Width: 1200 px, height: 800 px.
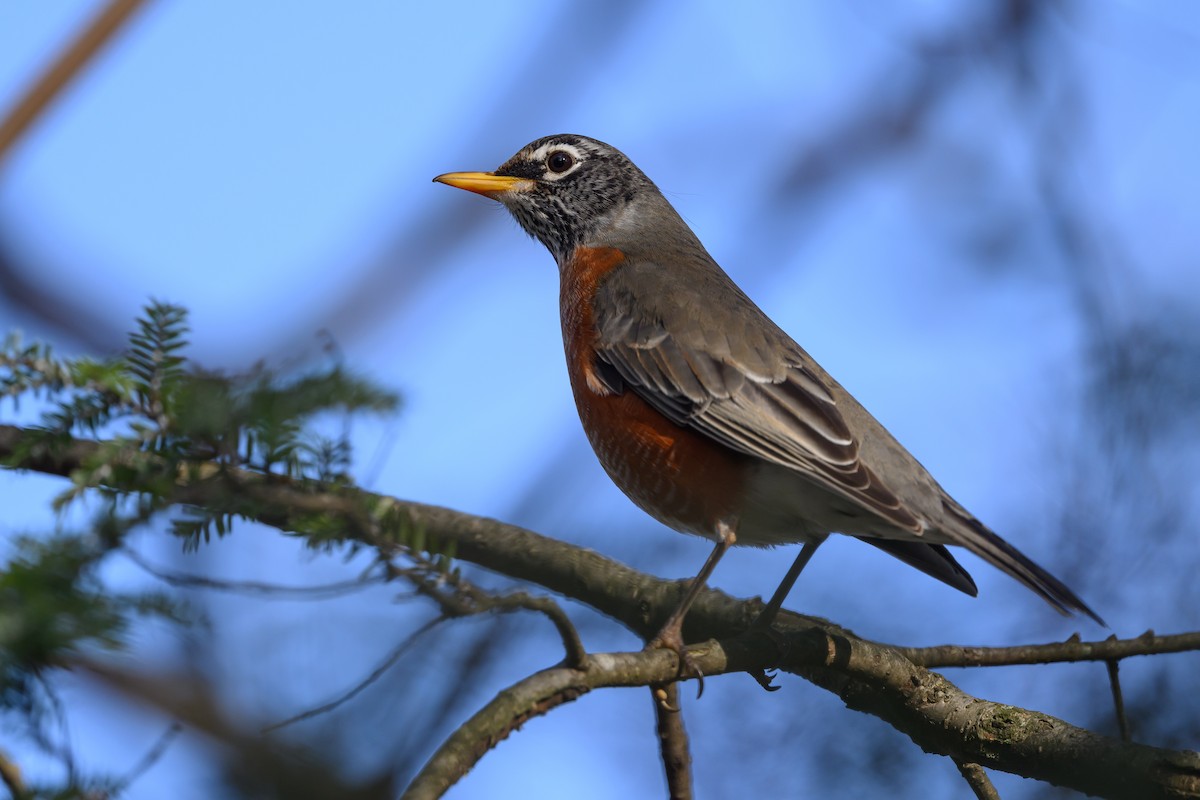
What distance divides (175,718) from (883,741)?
2.41m

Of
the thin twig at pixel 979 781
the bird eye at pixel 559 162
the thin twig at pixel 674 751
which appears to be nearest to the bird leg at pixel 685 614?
the thin twig at pixel 674 751

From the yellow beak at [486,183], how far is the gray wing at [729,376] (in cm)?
84

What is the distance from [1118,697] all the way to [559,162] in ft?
11.0

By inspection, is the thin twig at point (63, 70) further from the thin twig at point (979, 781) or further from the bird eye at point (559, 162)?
the bird eye at point (559, 162)

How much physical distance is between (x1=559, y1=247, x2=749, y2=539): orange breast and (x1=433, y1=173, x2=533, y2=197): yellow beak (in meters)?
1.20

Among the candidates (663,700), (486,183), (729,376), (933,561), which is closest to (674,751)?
(663,700)

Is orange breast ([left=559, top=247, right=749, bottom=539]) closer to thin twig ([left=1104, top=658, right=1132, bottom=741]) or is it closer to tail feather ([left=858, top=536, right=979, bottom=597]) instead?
tail feather ([left=858, top=536, right=979, bottom=597])

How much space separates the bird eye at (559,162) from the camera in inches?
213

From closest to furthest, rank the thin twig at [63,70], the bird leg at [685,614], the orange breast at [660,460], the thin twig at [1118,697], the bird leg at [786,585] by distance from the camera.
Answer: the thin twig at [63,70], the bird leg at [685,614], the thin twig at [1118,697], the bird leg at [786,585], the orange breast at [660,460]

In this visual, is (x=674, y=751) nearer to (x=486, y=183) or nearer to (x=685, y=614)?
(x=685, y=614)

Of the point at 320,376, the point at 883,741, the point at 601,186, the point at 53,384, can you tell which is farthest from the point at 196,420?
the point at 601,186

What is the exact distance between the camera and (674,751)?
2.65 metres

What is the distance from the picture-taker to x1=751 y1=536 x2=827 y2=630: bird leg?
3406 mm

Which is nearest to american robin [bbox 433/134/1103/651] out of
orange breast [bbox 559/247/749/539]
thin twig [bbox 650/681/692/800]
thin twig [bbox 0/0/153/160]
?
orange breast [bbox 559/247/749/539]
